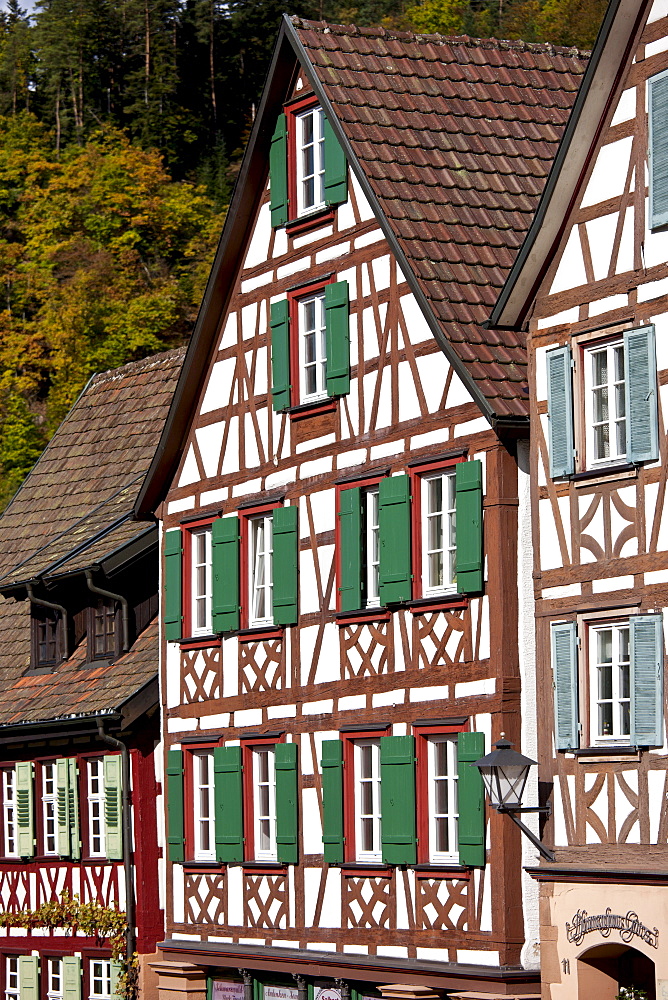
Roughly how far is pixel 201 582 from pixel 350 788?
444cm

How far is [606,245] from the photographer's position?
18.4m

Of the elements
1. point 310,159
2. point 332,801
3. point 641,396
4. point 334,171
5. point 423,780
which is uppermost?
point 310,159

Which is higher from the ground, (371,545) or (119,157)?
(119,157)

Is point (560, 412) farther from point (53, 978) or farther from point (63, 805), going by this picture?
point (53, 978)

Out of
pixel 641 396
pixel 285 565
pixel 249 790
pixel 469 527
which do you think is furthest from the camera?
pixel 249 790

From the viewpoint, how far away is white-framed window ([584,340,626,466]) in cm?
1819

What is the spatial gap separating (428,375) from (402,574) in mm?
2055

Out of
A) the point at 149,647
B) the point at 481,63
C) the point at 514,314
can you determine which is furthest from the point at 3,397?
the point at 514,314

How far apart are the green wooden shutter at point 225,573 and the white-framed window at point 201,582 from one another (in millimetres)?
588

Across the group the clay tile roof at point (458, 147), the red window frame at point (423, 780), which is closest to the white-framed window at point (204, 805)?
the red window frame at point (423, 780)

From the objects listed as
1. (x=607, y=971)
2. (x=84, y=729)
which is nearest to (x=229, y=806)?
(x=84, y=729)

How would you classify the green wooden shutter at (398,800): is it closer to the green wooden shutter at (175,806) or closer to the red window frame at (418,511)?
the red window frame at (418,511)

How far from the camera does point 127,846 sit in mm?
26234

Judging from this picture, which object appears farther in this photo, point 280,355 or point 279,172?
point 279,172
